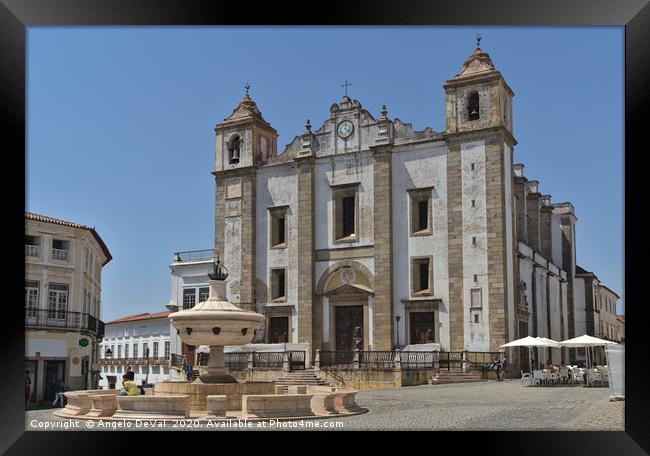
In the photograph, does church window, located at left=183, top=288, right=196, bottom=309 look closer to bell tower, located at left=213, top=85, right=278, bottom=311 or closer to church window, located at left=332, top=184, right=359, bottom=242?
bell tower, located at left=213, top=85, right=278, bottom=311

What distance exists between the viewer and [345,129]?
3400cm

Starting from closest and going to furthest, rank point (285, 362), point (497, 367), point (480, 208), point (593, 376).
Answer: point (593, 376) → point (497, 367) → point (285, 362) → point (480, 208)

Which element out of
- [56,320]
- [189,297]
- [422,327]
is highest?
[189,297]

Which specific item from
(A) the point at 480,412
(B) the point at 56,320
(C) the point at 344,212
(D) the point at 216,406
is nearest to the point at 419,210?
(C) the point at 344,212

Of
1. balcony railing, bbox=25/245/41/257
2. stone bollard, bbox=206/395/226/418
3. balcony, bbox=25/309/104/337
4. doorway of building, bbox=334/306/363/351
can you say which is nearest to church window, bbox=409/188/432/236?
doorway of building, bbox=334/306/363/351

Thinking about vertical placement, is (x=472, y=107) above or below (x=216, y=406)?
above

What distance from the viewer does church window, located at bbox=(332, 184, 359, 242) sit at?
33.7m

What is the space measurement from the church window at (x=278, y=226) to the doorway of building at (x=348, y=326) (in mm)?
4060

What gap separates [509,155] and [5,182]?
81.0ft

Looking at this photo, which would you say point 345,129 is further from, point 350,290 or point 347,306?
point 347,306

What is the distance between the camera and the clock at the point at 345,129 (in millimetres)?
33875

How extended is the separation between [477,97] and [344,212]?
7.23m

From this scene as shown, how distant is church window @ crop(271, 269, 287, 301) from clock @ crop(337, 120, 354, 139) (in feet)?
20.6

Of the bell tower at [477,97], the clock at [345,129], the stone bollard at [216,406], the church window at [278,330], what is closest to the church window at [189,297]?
the church window at [278,330]
